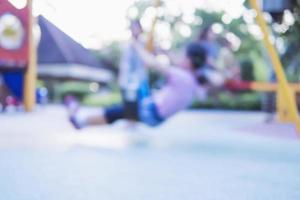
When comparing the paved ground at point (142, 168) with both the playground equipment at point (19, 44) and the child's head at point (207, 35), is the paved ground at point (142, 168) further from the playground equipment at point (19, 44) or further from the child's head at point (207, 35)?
the child's head at point (207, 35)

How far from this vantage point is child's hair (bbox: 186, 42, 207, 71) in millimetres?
4700

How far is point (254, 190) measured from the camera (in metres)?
2.38

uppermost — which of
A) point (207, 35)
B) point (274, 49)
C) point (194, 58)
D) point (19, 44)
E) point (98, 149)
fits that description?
point (19, 44)

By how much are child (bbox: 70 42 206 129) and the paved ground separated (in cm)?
22

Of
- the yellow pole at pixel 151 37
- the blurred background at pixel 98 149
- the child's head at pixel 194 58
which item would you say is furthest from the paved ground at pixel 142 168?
the yellow pole at pixel 151 37

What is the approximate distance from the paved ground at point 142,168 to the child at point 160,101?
224 millimetres

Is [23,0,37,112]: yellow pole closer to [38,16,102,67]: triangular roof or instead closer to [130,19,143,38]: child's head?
[38,16,102,67]: triangular roof

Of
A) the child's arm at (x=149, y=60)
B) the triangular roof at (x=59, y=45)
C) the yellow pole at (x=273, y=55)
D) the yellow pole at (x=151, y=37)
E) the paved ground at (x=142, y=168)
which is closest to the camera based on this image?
the triangular roof at (x=59, y=45)

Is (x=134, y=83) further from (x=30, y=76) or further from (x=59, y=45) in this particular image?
(x=59, y=45)

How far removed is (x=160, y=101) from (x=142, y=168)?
54.2 inches

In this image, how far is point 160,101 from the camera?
4.29 meters

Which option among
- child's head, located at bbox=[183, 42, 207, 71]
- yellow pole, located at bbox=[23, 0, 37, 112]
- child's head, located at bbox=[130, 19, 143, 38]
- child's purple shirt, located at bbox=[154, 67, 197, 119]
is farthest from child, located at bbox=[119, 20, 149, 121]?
yellow pole, located at bbox=[23, 0, 37, 112]

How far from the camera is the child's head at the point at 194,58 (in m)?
4.72

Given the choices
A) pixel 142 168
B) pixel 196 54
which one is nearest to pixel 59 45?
pixel 142 168
